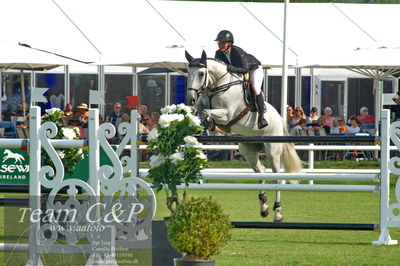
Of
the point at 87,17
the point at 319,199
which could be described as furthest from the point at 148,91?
the point at 319,199

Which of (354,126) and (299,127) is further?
(354,126)

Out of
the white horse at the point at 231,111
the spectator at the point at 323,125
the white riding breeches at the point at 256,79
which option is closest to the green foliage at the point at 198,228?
the white horse at the point at 231,111

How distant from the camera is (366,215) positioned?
1066 cm

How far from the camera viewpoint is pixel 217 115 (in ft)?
31.9

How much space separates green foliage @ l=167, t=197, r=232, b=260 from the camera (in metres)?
5.01

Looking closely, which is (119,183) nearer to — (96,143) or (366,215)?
(96,143)

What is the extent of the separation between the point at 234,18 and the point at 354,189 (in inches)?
567

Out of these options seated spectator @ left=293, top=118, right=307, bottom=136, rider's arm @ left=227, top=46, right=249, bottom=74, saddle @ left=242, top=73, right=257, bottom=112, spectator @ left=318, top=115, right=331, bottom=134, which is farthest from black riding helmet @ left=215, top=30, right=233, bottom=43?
spectator @ left=318, top=115, right=331, bottom=134

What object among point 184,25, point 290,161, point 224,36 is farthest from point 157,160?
point 184,25

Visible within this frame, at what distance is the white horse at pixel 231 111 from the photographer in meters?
9.70

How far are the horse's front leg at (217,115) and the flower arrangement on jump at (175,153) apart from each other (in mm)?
3941

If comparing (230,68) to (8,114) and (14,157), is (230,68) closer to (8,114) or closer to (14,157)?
(14,157)

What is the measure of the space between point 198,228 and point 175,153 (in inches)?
27.9

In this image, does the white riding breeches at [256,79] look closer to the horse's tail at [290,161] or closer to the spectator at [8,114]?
the horse's tail at [290,161]
